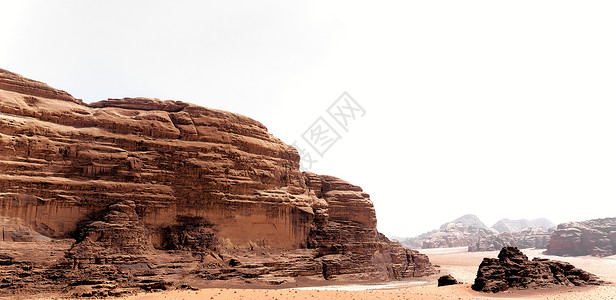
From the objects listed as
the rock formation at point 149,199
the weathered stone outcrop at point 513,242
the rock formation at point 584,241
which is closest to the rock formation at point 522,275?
the rock formation at point 149,199

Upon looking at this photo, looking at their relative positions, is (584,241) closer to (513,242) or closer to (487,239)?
(513,242)

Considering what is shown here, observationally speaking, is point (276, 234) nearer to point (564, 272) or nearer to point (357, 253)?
point (357, 253)

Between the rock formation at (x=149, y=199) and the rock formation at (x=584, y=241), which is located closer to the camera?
the rock formation at (x=149, y=199)

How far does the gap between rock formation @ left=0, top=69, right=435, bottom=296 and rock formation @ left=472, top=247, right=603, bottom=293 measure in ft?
48.3

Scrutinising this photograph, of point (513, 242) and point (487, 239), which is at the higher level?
point (487, 239)

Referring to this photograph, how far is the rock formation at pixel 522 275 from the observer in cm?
2510

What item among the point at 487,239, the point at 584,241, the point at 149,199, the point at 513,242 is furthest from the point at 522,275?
the point at 513,242

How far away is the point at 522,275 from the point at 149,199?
26.3 metres

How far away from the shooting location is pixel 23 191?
24.9 metres

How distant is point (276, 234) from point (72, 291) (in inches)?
658

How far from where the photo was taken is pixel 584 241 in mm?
90312

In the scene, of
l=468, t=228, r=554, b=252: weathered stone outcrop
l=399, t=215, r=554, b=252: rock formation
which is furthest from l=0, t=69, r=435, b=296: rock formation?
l=399, t=215, r=554, b=252: rock formation

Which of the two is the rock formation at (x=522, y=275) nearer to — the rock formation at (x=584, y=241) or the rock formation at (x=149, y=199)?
the rock formation at (x=149, y=199)

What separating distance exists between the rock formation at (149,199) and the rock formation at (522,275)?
579 inches
